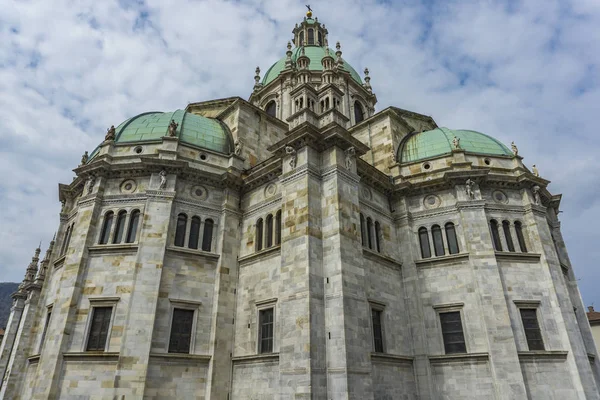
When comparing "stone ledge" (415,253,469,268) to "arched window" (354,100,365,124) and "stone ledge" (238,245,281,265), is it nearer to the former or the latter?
"stone ledge" (238,245,281,265)

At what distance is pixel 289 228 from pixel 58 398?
44.5ft

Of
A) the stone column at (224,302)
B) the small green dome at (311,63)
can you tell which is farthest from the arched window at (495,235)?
the small green dome at (311,63)

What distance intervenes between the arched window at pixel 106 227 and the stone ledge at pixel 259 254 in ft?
25.5

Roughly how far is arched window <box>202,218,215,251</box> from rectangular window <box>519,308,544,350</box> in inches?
714

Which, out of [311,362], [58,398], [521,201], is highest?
[521,201]

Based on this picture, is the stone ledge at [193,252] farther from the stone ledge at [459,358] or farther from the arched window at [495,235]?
the arched window at [495,235]

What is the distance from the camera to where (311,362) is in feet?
51.5

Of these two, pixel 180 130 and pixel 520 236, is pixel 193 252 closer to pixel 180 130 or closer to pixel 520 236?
pixel 180 130

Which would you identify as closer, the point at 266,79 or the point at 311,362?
the point at 311,362

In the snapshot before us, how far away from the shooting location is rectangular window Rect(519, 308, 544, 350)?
67.2 ft

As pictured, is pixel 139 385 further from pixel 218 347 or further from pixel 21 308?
pixel 21 308

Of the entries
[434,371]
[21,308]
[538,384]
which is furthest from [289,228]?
[21,308]

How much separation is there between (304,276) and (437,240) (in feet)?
34.7

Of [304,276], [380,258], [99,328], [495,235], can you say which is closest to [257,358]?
[304,276]
